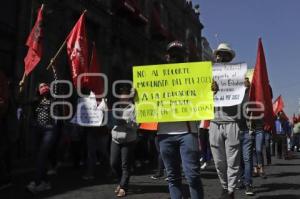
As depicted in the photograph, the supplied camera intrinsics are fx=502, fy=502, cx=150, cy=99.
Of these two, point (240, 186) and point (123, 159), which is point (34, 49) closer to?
point (123, 159)

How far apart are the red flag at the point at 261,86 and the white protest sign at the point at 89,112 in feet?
9.22

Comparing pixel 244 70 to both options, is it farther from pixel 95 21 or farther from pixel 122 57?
pixel 122 57

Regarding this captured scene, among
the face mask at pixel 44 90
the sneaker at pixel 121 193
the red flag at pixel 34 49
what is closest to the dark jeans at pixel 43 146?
the face mask at pixel 44 90

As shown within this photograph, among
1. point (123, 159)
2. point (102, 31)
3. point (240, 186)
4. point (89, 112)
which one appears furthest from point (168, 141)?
point (102, 31)

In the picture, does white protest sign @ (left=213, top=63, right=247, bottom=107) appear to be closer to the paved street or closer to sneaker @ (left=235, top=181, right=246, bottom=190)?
the paved street

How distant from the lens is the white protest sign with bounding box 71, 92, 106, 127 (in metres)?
9.17

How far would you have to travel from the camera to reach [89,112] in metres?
9.33

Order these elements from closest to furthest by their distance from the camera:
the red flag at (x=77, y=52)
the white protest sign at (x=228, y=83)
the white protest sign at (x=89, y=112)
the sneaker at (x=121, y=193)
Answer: the white protest sign at (x=228, y=83), the sneaker at (x=121, y=193), the red flag at (x=77, y=52), the white protest sign at (x=89, y=112)

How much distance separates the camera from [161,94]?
5348mm

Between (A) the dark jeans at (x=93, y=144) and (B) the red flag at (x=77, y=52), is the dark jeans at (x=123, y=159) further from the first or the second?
(B) the red flag at (x=77, y=52)

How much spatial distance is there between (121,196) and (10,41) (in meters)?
8.00

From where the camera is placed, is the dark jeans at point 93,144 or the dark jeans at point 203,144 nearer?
the dark jeans at point 93,144

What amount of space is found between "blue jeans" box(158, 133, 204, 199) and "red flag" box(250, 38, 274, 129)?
112 inches

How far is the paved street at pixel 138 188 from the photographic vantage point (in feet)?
23.0
